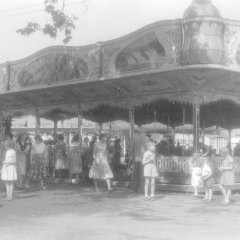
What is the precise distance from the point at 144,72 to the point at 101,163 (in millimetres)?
2955

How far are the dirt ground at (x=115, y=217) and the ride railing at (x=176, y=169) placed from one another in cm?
74

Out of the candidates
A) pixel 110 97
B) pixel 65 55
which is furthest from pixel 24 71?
pixel 110 97

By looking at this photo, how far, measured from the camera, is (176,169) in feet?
50.3

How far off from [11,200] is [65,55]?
669 centimetres

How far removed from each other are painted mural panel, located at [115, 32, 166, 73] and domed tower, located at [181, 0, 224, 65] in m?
0.98

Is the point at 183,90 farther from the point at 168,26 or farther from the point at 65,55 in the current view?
the point at 65,55

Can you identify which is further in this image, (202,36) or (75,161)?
(75,161)

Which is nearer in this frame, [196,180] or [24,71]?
[196,180]

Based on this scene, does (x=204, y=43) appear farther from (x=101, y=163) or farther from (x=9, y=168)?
(x=9, y=168)

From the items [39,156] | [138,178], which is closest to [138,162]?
[138,178]

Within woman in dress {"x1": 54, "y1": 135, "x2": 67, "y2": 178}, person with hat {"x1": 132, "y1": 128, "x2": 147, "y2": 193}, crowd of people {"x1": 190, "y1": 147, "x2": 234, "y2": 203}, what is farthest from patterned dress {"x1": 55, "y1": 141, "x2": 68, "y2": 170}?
crowd of people {"x1": 190, "y1": 147, "x2": 234, "y2": 203}

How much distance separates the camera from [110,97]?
1730 centimetres

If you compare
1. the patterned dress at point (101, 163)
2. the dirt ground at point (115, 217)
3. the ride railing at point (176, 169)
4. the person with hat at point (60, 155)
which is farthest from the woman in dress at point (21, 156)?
the ride railing at point (176, 169)

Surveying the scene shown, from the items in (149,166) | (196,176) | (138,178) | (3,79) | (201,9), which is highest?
(201,9)
